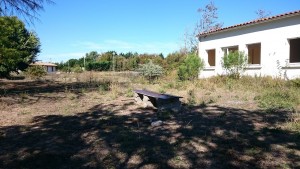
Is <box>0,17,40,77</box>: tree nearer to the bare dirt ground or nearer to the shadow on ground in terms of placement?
the bare dirt ground

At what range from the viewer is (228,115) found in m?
7.48

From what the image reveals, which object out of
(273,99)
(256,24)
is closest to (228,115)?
(273,99)

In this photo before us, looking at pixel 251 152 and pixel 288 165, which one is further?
pixel 251 152

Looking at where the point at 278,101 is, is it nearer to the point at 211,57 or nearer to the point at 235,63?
the point at 235,63

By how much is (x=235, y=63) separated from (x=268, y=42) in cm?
190

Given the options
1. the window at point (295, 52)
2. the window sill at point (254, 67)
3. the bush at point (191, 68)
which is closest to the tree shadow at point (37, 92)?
the bush at point (191, 68)

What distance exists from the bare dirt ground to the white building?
23.5ft

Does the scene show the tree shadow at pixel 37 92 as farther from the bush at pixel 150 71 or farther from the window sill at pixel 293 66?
the window sill at pixel 293 66

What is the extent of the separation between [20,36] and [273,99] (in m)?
19.7

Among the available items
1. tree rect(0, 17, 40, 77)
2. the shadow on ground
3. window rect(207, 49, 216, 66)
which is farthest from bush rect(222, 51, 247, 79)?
tree rect(0, 17, 40, 77)

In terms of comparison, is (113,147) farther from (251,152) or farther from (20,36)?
(20,36)

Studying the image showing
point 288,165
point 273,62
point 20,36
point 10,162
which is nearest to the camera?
point 288,165

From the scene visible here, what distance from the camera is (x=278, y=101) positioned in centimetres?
920

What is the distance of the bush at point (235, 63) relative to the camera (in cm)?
1611
